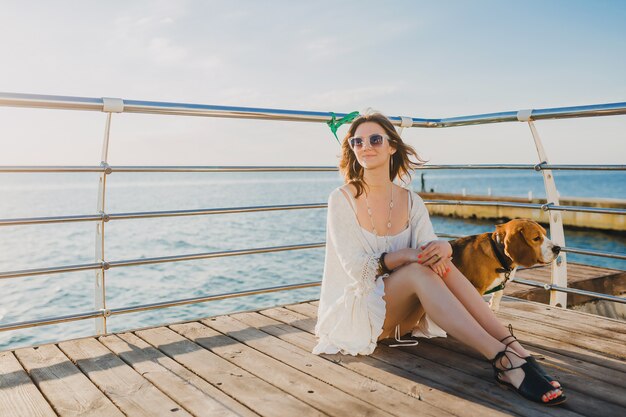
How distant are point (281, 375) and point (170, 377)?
45 cm

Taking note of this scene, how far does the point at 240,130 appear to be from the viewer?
4497 centimetres

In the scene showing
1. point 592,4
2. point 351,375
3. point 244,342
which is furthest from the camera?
point 592,4

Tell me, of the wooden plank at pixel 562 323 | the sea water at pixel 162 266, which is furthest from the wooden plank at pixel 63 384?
the sea water at pixel 162 266

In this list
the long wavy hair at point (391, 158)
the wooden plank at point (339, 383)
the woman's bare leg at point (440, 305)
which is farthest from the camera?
the long wavy hair at point (391, 158)

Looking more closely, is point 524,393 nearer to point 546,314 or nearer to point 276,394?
point 276,394

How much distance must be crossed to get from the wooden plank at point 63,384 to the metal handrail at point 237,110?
44.6 inches

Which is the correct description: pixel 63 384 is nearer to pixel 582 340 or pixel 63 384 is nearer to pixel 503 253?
pixel 503 253

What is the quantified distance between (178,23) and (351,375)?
1697cm

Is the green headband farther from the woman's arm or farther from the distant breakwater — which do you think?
the distant breakwater

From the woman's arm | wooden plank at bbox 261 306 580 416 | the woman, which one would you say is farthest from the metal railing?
wooden plank at bbox 261 306 580 416

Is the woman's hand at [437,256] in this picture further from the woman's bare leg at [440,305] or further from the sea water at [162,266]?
the sea water at [162,266]

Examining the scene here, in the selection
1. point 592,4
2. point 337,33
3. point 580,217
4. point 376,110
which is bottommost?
point 580,217

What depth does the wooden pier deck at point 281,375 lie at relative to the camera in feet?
6.09

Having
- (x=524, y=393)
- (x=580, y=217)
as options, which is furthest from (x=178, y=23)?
(x=580, y=217)
